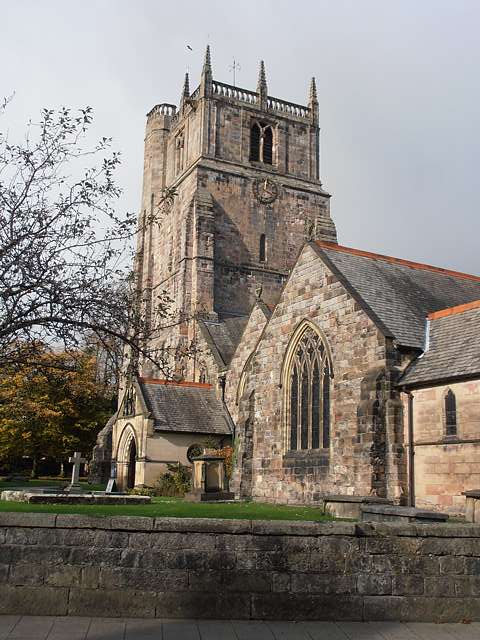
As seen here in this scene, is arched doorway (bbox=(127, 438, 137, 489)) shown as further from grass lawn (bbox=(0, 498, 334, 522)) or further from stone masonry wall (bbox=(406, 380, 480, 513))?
stone masonry wall (bbox=(406, 380, 480, 513))

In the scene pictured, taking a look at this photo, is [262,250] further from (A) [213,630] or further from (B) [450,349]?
(A) [213,630]

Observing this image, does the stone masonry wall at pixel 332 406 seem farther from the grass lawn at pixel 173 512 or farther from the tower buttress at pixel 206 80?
the tower buttress at pixel 206 80

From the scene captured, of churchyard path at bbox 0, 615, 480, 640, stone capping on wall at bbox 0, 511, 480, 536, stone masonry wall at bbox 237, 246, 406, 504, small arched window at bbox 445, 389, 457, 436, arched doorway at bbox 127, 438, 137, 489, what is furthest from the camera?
arched doorway at bbox 127, 438, 137, 489

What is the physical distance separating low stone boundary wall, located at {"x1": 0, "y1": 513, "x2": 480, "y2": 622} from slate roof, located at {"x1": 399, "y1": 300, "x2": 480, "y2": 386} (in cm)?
914

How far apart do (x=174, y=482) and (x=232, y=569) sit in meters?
21.7

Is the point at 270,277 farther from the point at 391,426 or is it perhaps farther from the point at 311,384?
the point at 391,426

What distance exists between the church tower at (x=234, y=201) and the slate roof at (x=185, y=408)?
9.25m

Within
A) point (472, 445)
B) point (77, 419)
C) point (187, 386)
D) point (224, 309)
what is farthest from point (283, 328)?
point (77, 419)

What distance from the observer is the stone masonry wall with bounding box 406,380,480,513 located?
1677cm

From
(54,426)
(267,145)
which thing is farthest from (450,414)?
(267,145)

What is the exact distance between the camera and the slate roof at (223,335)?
37.7 metres

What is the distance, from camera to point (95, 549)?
8156 mm

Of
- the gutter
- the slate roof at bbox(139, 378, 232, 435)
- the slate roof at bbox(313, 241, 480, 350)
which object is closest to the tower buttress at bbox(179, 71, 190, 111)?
the slate roof at bbox(139, 378, 232, 435)

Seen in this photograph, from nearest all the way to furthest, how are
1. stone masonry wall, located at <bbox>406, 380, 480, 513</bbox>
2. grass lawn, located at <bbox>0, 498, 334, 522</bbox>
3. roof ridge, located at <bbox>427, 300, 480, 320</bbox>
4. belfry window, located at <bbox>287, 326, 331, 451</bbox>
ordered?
grass lawn, located at <bbox>0, 498, 334, 522</bbox> < stone masonry wall, located at <bbox>406, 380, 480, 513</bbox> < roof ridge, located at <bbox>427, 300, 480, 320</bbox> < belfry window, located at <bbox>287, 326, 331, 451</bbox>
